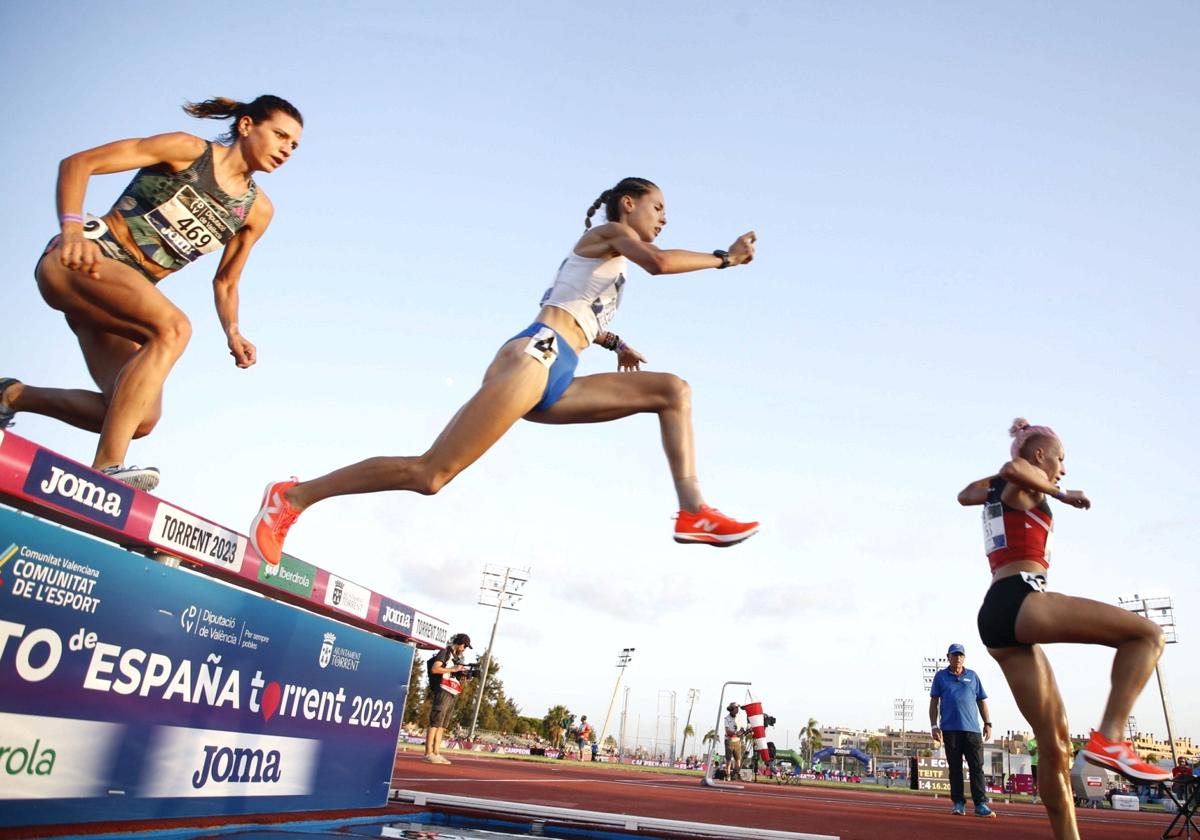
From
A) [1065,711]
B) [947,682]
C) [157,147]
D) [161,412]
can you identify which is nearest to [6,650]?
[161,412]

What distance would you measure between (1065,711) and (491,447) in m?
3.31

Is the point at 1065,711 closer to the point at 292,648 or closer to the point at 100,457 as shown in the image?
the point at 292,648

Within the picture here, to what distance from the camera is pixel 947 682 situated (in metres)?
9.95

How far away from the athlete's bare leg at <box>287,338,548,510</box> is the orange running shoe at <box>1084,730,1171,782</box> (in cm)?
289

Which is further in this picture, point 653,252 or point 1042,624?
point 1042,624

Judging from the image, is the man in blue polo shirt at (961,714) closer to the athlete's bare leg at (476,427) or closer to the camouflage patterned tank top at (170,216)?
the athlete's bare leg at (476,427)

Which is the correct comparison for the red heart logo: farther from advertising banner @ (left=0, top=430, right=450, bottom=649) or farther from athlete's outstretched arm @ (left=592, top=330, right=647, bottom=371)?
athlete's outstretched arm @ (left=592, top=330, right=647, bottom=371)

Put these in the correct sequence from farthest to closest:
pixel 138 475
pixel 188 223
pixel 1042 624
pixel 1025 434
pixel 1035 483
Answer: pixel 1025 434 < pixel 1035 483 < pixel 1042 624 < pixel 188 223 < pixel 138 475

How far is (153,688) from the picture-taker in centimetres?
296

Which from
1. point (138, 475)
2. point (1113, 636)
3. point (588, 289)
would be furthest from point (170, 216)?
point (1113, 636)

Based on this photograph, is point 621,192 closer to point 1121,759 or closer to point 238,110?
point 238,110

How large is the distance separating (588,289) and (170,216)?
1.87m

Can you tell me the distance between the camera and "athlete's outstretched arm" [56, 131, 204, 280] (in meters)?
3.31

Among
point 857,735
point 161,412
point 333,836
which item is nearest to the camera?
point 333,836
